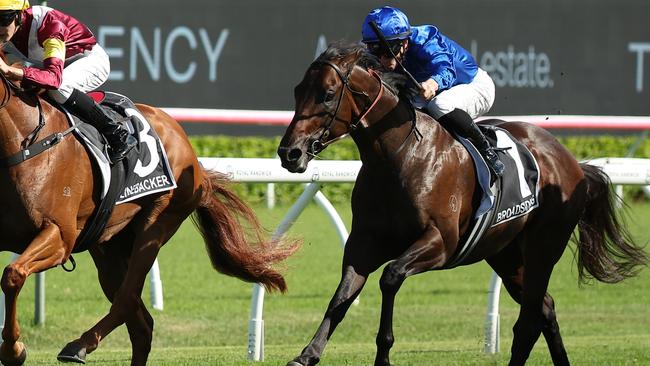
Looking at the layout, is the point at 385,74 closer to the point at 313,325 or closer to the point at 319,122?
the point at 319,122

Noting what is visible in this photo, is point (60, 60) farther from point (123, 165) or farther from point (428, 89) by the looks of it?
point (428, 89)

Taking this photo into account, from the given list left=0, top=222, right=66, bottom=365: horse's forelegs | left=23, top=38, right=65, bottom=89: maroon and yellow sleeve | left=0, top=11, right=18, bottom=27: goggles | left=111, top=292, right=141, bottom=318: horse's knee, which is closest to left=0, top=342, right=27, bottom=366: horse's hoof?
left=0, top=222, right=66, bottom=365: horse's forelegs

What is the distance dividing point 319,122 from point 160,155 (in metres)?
0.91

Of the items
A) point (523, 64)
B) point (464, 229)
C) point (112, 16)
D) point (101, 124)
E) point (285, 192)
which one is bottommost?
point (285, 192)

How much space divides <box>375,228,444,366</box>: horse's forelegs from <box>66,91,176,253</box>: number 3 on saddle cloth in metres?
1.07

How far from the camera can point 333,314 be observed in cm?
452

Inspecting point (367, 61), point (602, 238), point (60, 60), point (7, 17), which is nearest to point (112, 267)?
point (60, 60)

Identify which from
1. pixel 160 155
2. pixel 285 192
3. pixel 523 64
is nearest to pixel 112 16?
pixel 285 192

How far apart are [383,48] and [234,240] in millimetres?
1135

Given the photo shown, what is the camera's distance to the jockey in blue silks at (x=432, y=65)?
4.92 m

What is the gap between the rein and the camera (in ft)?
14.5

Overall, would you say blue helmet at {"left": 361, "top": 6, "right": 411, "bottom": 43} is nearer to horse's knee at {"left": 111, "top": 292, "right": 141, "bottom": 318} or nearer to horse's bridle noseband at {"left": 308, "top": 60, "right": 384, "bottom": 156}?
horse's bridle noseband at {"left": 308, "top": 60, "right": 384, "bottom": 156}

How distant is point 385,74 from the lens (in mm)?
4914

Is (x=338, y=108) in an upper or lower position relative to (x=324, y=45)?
upper
